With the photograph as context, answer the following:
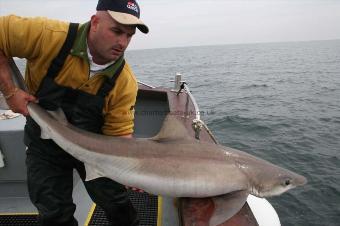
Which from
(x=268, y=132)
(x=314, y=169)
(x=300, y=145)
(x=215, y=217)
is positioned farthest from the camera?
(x=268, y=132)

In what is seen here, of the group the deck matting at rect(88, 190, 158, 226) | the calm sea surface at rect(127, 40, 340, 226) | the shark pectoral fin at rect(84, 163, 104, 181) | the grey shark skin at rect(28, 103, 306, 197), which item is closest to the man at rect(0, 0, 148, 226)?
the grey shark skin at rect(28, 103, 306, 197)

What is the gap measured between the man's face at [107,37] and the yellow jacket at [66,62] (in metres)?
0.10

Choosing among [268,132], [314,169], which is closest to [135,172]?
[314,169]

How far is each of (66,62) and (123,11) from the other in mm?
740

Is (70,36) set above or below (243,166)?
above

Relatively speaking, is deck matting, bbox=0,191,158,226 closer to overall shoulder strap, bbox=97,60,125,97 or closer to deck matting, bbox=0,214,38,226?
deck matting, bbox=0,214,38,226

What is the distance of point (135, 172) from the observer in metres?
3.09

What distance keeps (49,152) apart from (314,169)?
7.62m

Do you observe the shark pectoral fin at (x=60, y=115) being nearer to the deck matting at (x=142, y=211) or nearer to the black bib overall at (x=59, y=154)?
the black bib overall at (x=59, y=154)

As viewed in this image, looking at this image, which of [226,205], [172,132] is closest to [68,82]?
[172,132]

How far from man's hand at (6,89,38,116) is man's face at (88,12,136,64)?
0.73 metres

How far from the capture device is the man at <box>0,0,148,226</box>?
9.94 ft

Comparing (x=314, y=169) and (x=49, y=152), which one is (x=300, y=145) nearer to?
(x=314, y=169)

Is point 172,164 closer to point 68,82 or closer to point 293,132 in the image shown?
point 68,82
